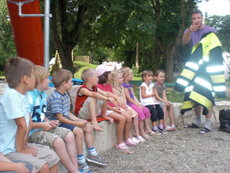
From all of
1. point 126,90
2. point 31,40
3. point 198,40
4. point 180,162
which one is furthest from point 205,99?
point 31,40

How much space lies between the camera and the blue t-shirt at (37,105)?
118 inches

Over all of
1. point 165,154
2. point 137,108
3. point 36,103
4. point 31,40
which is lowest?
point 165,154

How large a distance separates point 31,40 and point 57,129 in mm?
2101

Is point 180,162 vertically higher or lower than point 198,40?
lower

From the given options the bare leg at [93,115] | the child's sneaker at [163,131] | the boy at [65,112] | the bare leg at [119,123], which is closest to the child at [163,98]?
the child's sneaker at [163,131]

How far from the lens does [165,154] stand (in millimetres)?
4148

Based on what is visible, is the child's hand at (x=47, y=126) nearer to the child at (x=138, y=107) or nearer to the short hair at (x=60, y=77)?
the short hair at (x=60, y=77)

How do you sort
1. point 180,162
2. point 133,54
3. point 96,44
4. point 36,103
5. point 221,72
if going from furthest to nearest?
Answer: point 133,54, point 96,44, point 221,72, point 180,162, point 36,103

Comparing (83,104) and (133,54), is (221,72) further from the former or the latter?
(133,54)

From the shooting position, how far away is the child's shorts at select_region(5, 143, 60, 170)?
7.57 ft

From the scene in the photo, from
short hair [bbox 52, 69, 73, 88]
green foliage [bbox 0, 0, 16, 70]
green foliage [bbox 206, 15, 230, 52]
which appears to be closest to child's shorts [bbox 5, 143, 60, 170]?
short hair [bbox 52, 69, 73, 88]

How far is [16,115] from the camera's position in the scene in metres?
2.27

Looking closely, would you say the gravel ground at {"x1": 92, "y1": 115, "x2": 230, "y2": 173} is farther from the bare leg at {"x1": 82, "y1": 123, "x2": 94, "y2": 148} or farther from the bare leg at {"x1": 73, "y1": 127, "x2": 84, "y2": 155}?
the bare leg at {"x1": 73, "y1": 127, "x2": 84, "y2": 155}

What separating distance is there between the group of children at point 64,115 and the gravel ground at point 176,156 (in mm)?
207
